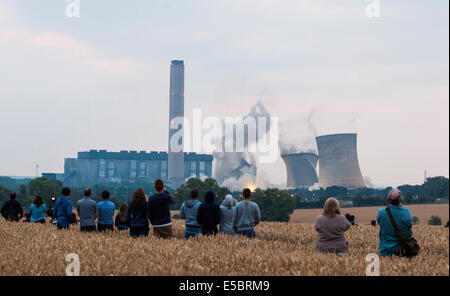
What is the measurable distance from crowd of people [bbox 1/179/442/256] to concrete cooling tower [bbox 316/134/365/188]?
102807 millimetres

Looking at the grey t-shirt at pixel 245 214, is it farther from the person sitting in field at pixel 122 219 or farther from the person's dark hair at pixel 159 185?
the person sitting in field at pixel 122 219

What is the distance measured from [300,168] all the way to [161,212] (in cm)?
15541

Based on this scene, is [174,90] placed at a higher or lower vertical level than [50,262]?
higher

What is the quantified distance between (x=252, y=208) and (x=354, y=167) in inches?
4272

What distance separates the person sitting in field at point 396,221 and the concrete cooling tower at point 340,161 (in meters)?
112

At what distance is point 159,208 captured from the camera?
47.2 ft

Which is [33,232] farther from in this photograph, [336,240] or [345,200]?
[345,200]

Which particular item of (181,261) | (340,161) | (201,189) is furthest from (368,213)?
(181,261)

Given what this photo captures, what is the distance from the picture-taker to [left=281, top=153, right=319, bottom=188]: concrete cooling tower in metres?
167

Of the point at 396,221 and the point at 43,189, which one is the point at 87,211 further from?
the point at 43,189

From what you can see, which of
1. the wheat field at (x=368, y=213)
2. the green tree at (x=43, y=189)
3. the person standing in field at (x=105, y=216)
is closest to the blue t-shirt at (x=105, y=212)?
the person standing in field at (x=105, y=216)

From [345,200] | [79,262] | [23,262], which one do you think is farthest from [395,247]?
[345,200]

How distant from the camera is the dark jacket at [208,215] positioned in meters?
15.0
